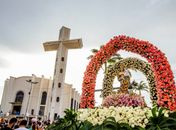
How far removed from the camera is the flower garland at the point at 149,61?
5.39m

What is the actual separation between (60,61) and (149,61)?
25.2 m

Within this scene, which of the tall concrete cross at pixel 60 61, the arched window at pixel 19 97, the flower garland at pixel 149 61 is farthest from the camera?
the arched window at pixel 19 97

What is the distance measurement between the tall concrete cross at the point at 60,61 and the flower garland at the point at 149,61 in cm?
2314

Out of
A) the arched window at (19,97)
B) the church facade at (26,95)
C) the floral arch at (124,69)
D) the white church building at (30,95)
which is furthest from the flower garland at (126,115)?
the arched window at (19,97)

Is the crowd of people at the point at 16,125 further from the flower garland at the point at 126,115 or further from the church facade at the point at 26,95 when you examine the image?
the church facade at the point at 26,95

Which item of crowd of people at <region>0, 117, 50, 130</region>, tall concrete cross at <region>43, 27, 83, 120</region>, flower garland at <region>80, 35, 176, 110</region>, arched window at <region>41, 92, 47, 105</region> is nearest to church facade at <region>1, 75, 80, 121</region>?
arched window at <region>41, 92, 47, 105</region>

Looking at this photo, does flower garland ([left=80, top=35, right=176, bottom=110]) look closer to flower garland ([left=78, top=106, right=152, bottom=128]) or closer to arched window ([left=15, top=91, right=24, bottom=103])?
flower garland ([left=78, top=106, right=152, bottom=128])

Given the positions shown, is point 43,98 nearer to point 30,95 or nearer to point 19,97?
point 30,95

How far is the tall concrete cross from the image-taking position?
1169 inches

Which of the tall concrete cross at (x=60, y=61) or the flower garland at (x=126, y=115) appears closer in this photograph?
the flower garland at (x=126, y=115)

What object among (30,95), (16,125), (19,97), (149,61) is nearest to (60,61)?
(30,95)

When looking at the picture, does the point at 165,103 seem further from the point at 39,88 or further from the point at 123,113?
the point at 39,88

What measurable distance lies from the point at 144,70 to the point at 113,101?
325 centimetres

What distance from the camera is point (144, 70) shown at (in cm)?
972
